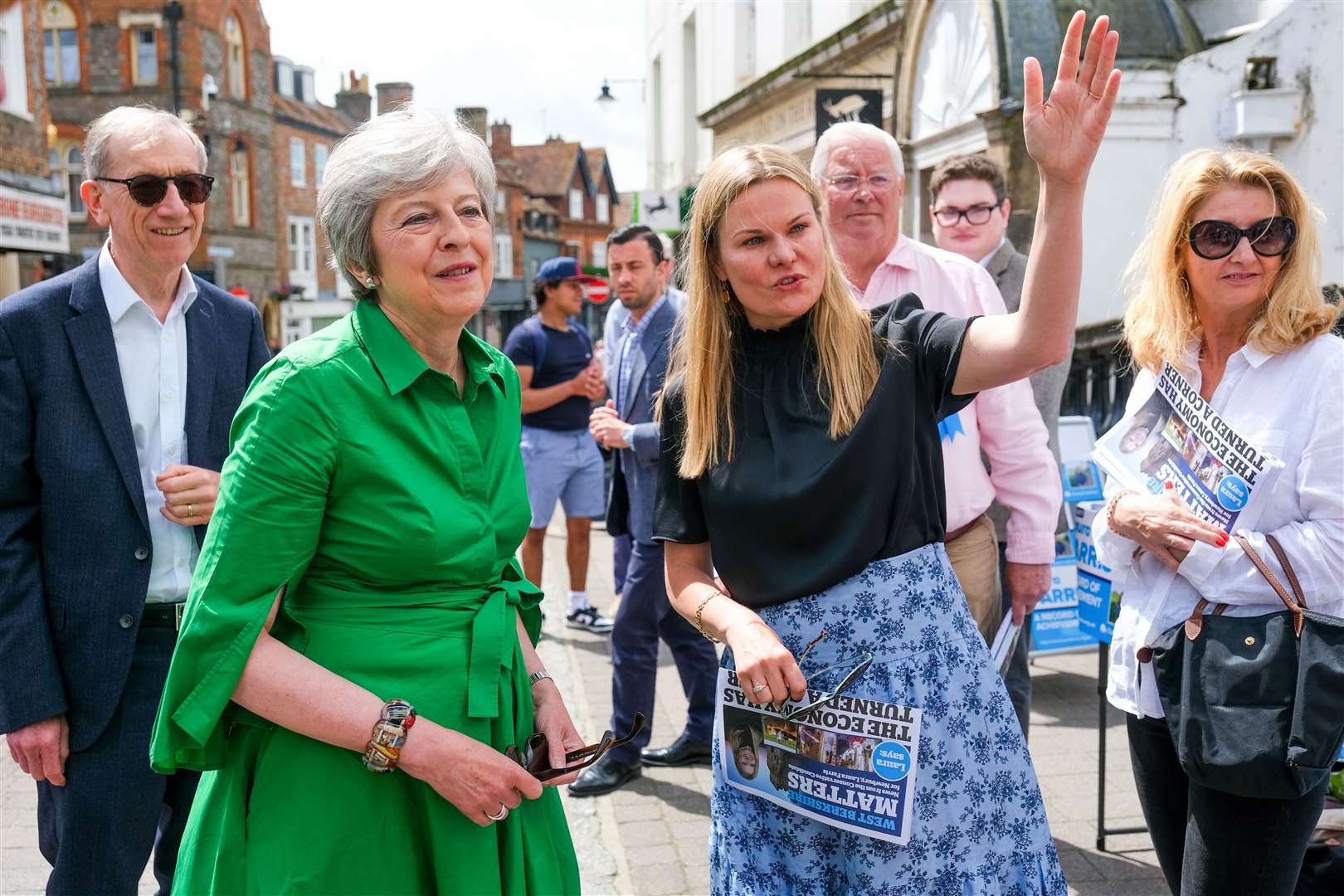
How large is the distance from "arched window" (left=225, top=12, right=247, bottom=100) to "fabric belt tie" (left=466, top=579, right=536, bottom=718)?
132 ft

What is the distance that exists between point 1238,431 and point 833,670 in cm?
103

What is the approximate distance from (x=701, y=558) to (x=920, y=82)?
34.8ft

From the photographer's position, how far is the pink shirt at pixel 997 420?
127 inches

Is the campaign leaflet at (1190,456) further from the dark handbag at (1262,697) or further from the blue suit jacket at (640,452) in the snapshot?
the blue suit jacket at (640,452)

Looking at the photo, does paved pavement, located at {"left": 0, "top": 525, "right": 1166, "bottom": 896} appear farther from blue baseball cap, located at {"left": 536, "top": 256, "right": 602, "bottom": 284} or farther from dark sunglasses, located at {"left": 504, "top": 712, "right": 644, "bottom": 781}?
blue baseball cap, located at {"left": 536, "top": 256, "right": 602, "bottom": 284}

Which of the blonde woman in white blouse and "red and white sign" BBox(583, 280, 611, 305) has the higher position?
"red and white sign" BBox(583, 280, 611, 305)

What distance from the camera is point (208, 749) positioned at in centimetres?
181

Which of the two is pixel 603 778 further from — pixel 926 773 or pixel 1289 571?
pixel 1289 571

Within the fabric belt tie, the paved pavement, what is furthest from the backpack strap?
the fabric belt tie

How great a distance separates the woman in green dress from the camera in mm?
1733

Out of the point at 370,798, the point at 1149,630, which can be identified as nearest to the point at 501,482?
the point at 370,798

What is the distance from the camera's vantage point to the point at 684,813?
4.40 metres

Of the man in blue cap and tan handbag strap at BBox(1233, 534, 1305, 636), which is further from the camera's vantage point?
the man in blue cap

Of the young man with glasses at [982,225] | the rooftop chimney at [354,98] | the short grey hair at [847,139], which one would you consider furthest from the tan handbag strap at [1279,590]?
the rooftop chimney at [354,98]
